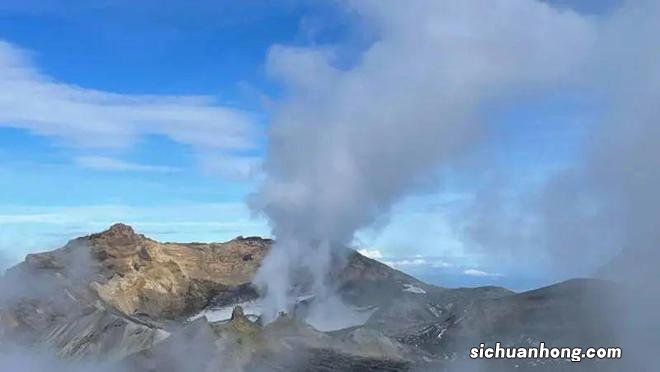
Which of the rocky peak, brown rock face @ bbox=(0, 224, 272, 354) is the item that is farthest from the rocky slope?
the rocky peak

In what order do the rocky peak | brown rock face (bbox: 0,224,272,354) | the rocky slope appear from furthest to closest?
the rocky peak, brown rock face (bbox: 0,224,272,354), the rocky slope

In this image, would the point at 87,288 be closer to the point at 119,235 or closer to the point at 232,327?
the point at 119,235

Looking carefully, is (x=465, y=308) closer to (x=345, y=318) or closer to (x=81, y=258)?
(x=345, y=318)

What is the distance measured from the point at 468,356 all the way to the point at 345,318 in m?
74.7

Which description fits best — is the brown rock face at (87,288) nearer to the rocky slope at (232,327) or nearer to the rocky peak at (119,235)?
the rocky peak at (119,235)

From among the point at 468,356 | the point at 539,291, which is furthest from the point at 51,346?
the point at 539,291

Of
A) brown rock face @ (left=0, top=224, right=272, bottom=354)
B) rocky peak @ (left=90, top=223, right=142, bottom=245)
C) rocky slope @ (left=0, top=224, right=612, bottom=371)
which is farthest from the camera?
rocky peak @ (left=90, top=223, right=142, bottom=245)

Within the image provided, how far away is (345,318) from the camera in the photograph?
197500 millimetres

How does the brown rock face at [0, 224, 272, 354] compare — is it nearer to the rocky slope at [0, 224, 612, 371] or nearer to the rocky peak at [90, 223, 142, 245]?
the rocky peak at [90, 223, 142, 245]

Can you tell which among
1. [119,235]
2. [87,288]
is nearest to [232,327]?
[87,288]

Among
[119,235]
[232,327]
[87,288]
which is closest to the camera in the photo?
[232,327]

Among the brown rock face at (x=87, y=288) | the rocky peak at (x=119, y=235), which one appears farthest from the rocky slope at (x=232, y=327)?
the rocky peak at (x=119, y=235)

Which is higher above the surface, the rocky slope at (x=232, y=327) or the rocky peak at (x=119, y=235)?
the rocky peak at (x=119, y=235)

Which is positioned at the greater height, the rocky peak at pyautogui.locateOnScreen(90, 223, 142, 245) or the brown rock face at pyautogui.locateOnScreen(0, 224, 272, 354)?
the rocky peak at pyautogui.locateOnScreen(90, 223, 142, 245)
